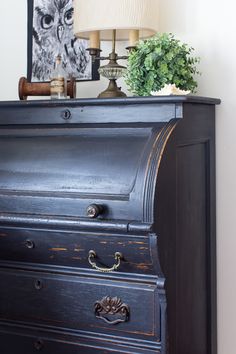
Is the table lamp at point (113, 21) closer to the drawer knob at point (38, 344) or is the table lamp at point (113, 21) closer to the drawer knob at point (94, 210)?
the drawer knob at point (94, 210)

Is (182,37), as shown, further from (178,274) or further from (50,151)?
(178,274)

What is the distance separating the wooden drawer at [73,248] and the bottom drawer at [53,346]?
0.86ft

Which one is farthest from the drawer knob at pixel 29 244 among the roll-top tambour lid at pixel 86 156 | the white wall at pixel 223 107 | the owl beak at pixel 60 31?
the owl beak at pixel 60 31

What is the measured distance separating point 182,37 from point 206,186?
0.61 metres

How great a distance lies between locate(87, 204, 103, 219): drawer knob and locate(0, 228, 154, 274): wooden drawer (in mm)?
84

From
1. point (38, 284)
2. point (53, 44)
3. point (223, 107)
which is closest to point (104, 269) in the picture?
point (38, 284)

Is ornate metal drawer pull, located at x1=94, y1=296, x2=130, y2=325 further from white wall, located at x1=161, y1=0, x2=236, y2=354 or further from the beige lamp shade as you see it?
the beige lamp shade

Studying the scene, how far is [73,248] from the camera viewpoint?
2.00 metres

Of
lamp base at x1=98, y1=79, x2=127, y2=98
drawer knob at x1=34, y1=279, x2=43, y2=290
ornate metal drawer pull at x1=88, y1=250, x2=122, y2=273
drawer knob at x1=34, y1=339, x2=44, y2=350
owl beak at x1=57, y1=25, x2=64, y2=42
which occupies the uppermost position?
owl beak at x1=57, y1=25, x2=64, y2=42

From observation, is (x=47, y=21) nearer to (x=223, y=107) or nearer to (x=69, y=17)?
(x=69, y=17)

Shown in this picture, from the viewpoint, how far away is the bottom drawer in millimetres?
2009

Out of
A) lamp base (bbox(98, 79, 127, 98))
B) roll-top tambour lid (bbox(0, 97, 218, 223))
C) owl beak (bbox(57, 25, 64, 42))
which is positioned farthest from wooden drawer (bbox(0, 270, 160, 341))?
owl beak (bbox(57, 25, 64, 42))

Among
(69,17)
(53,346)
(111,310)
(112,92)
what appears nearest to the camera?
(111,310)

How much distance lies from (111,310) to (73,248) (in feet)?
0.77
